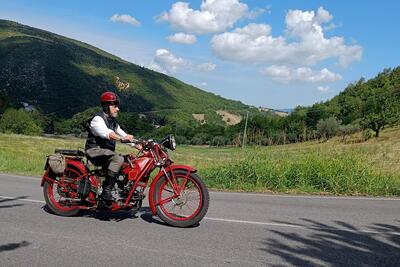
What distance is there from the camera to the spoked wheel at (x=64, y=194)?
6891 mm

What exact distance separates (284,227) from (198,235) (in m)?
1.43

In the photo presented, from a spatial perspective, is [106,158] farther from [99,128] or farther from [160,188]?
[160,188]

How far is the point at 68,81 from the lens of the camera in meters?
140

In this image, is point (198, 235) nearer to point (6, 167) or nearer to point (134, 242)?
point (134, 242)

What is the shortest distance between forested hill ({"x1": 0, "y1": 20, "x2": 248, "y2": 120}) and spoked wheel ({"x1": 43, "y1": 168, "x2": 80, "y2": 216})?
113m

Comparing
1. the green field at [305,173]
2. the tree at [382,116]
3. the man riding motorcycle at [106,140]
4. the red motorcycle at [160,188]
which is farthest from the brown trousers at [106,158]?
the tree at [382,116]

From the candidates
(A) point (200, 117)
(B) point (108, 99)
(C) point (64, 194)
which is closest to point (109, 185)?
(C) point (64, 194)

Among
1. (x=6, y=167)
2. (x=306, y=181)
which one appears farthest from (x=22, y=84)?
(x=306, y=181)

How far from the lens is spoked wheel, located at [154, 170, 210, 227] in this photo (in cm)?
611

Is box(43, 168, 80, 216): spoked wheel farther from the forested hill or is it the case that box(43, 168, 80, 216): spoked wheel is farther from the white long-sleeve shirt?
the forested hill

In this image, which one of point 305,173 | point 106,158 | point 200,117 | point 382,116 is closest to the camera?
point 106,158

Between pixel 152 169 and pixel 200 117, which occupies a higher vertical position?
pixel 200 117

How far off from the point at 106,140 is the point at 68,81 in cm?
14081

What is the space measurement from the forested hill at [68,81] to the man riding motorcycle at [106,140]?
113972 millimetres
